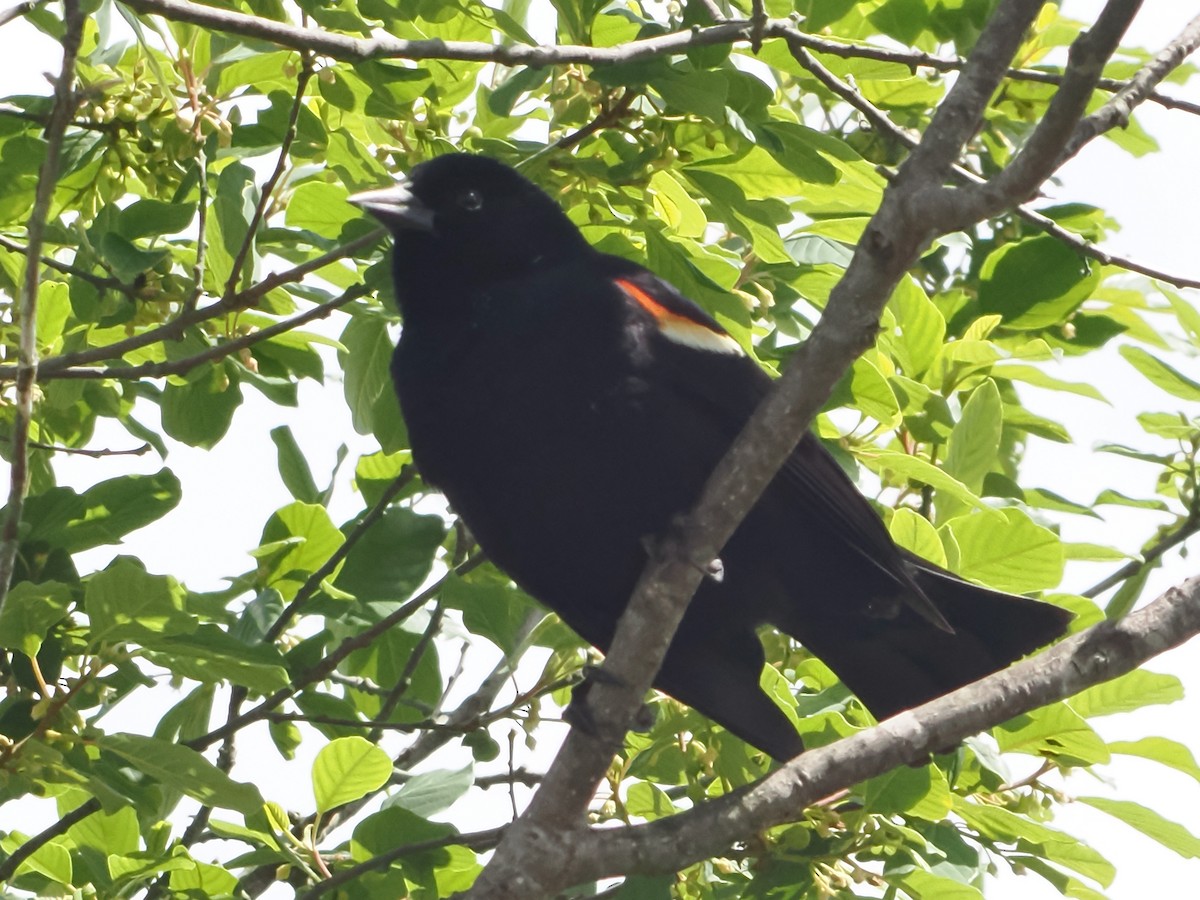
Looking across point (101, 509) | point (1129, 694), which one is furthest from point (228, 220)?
point (1129, 694)

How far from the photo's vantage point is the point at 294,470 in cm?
417

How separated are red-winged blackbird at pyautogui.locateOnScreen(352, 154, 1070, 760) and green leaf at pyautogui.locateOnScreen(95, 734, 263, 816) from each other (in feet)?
2.65

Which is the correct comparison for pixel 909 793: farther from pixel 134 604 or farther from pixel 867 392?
pixel 134 604

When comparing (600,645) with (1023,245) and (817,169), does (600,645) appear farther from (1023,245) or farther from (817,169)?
(1023,245)

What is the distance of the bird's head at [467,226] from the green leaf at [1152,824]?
5.99ft

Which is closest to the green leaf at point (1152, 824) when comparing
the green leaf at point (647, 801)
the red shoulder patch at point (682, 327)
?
the green leaf at point (647, 801)

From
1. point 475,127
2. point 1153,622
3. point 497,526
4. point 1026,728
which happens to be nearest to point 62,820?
point 497,526

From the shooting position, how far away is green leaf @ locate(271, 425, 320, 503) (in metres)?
4.17

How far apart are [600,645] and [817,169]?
1241 mm

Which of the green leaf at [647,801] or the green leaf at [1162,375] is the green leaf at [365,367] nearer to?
the green leaf at [647,801]

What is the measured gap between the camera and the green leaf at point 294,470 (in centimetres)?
417

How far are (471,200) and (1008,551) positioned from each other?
1581 mm

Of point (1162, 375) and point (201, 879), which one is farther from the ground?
point (1162, 375)

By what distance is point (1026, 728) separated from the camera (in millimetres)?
3232
